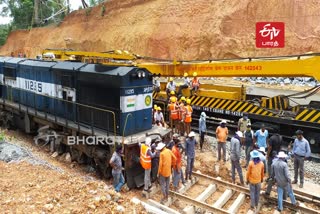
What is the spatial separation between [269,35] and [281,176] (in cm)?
2510

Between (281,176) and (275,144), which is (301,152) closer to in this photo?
(275,144)

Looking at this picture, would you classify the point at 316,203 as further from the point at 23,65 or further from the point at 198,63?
the point at 23,65

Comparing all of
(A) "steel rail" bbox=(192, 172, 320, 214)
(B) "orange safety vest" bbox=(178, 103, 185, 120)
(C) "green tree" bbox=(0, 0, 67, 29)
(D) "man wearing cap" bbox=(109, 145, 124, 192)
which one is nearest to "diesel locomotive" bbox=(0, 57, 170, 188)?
(D) "man wearing cap" bbox=(109, 145, 124, 192)

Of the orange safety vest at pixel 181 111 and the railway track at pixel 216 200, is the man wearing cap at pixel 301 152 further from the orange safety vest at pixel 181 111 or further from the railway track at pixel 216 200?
the orange safety vest at pixel 181 111

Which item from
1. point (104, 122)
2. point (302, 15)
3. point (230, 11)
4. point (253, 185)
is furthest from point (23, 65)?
point (302, 15)

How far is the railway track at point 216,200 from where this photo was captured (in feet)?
23.9

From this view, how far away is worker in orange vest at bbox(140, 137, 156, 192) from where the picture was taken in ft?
25.9

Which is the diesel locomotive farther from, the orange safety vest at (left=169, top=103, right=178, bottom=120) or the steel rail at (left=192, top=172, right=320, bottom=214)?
the orange safety vest at (left=169, top=103, right=178, bottom=120)

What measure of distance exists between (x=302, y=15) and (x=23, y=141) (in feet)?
82.7

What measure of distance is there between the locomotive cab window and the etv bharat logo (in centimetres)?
2023

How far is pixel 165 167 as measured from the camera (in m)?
7.58

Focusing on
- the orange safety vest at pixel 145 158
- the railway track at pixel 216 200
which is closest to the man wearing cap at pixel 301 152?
the railway track at pixel 216 200

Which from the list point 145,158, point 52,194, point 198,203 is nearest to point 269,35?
point 145,158

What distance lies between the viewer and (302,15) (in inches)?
1099
